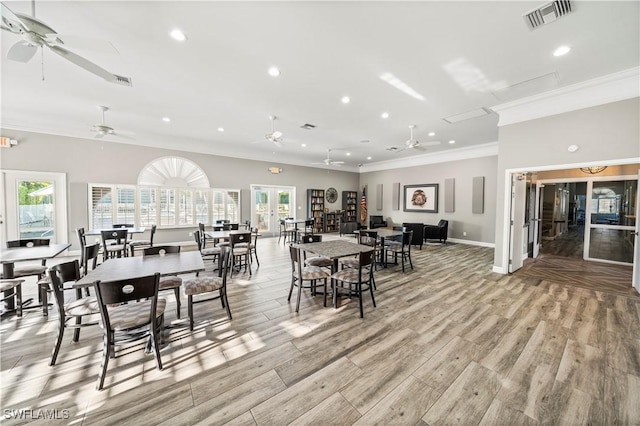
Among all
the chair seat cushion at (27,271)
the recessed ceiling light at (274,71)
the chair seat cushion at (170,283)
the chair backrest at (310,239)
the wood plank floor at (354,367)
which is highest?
the recessed ceiling light at (274,71)

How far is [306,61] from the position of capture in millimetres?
3193

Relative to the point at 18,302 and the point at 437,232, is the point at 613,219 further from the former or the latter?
the point at 18,302

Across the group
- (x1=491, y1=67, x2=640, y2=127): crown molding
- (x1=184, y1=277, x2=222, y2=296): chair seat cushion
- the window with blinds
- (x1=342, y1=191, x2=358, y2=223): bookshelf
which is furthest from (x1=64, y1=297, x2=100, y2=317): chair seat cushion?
(x1=342, y1=191, x2=358, y2=223): bookshelf

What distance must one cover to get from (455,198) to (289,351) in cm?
843

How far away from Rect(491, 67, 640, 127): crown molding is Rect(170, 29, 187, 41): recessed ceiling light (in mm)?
5311

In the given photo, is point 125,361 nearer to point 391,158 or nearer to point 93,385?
point 93,385

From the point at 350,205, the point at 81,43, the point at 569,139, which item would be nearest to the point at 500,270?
the point at 569,139

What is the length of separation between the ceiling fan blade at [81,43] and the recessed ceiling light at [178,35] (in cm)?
70

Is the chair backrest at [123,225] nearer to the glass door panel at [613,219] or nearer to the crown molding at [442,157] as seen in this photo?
the crown molding at [442,157]

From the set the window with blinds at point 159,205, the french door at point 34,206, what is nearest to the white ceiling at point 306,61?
the french door at point 34,206

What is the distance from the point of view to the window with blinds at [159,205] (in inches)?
262

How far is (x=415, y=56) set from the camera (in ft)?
10.1

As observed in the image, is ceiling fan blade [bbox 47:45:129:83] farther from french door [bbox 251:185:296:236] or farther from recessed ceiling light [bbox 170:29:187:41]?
french door [bbox 251:185:296:236]

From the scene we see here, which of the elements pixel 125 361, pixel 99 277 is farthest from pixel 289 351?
pixel 99 277
